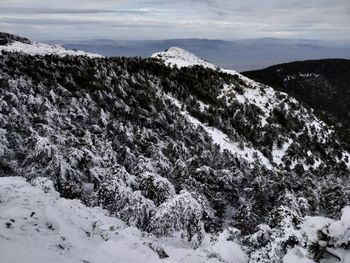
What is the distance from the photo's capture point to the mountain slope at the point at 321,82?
12486 cm

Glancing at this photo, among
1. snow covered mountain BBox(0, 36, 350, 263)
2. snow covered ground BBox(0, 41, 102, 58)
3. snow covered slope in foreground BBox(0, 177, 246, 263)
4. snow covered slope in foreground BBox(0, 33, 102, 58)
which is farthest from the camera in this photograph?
snow covered slope in foreground BBox(0, 33, 102, 58)

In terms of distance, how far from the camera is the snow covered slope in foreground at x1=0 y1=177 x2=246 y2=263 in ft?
24.2

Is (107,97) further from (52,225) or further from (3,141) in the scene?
(52,225)

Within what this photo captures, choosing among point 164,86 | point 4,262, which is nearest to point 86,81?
point 164,86

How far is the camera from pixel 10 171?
13.2 metres

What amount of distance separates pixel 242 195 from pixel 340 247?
476 inches

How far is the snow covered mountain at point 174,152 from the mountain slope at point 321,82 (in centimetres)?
8874

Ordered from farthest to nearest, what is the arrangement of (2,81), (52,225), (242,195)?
(2,81)
(242,195)
(52,225)

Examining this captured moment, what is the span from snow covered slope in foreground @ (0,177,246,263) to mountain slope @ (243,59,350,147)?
381 ft

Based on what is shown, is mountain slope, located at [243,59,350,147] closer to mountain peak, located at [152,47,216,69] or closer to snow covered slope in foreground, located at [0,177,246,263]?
mountain peak, located at [152,47,216,69]

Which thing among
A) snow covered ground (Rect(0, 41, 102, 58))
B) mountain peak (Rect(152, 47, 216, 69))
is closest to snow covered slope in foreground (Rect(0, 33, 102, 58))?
snow covered ground (Rect(0, 41, 102, 58))

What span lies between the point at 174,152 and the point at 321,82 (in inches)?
5398

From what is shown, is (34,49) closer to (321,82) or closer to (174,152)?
(174,152)

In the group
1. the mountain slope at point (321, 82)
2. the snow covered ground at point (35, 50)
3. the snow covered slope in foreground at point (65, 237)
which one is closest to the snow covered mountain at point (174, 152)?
the snow covered slope in foreground at point (65, 237)
